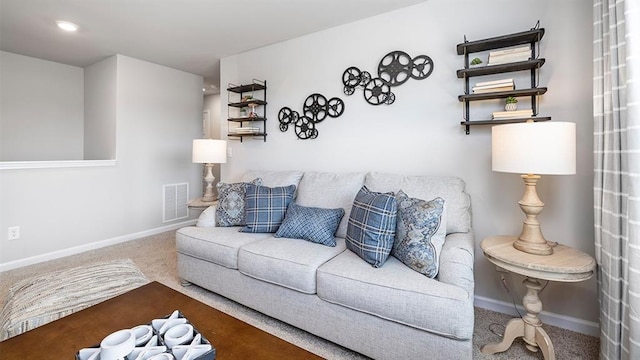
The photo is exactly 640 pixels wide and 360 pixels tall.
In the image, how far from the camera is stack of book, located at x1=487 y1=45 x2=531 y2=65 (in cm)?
187

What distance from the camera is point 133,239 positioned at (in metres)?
3.78

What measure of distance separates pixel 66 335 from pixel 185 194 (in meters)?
3.57

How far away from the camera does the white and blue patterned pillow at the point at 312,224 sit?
204 centimetres

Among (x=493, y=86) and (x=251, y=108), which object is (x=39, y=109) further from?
(x=493, y=86)

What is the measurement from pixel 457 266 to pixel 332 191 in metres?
1.12

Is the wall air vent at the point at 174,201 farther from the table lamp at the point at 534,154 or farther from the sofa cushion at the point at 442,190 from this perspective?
the table lamp at the point at 534,154

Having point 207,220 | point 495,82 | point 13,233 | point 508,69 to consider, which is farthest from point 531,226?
point 13,233

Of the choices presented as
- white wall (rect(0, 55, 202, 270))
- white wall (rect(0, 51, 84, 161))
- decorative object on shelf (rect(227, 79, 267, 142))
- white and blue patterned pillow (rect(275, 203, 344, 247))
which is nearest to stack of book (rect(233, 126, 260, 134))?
decorative object on shelf (rect(227, 79, 267, 142))

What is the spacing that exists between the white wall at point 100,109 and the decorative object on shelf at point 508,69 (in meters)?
3.95

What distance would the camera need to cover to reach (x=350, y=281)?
1.54m

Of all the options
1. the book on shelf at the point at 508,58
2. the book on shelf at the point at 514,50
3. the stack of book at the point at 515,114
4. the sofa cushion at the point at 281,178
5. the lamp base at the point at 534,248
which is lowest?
the lamp base at the point at 534,248

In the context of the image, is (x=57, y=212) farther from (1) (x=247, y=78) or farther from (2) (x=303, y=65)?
(2) (x=303, y=65)

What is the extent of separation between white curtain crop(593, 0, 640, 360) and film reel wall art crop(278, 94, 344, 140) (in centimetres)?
178

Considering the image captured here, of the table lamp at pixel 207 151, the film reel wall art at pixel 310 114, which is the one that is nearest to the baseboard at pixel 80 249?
the table lamp at pixel 207 151
